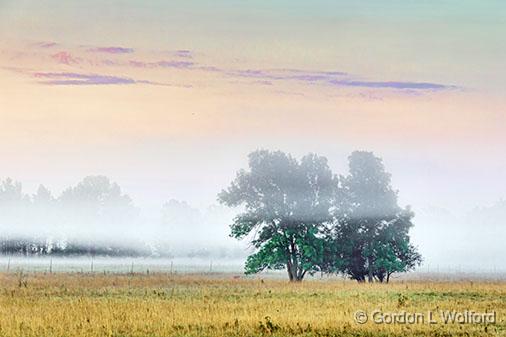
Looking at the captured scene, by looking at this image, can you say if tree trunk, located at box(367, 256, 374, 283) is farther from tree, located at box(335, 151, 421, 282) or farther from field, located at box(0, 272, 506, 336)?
field, located at box(0, 272, 506, 336)

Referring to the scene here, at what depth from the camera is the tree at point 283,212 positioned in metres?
79.6

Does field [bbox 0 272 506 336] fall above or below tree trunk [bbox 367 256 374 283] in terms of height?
below

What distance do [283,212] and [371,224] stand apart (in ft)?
27.1

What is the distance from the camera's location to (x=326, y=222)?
270 ft

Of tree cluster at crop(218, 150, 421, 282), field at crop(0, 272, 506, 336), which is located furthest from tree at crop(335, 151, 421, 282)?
field at crop(0, 272, 506, 336)

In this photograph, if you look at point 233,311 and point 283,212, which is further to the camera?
point 283,212

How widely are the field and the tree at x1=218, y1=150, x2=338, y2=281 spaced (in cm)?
2188

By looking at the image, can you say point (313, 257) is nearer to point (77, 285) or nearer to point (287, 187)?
point (287, 187)

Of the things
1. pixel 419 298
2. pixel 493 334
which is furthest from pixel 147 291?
pixel 493 334

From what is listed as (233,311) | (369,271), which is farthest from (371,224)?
(233,311)

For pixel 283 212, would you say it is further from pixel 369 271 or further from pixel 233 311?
pixel 233 311

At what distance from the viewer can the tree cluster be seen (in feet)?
258

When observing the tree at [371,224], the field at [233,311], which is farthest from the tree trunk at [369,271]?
the field at [233,311]

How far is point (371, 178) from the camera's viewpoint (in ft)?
262
